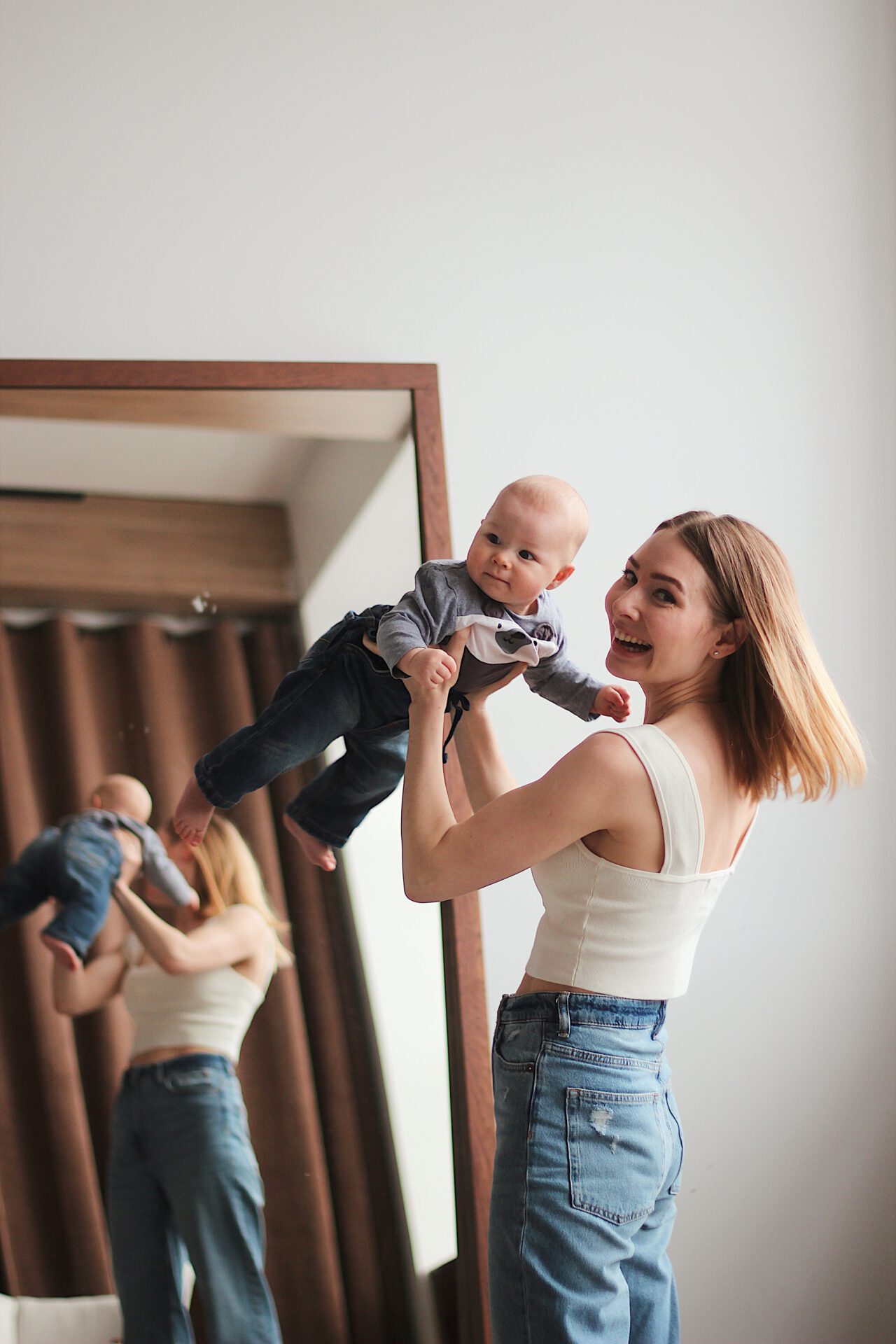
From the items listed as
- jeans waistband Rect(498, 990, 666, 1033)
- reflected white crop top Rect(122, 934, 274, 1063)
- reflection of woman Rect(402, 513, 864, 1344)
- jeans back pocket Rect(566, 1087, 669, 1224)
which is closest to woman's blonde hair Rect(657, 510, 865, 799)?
reflection of woman Rect(402, 513, 864, 1344)

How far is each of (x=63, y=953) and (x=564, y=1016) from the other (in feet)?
2.86

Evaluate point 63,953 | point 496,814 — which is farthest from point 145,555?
point 496,814

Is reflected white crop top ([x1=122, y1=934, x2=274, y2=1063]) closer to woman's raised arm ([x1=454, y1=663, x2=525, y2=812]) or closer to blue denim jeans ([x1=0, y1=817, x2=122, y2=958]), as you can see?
blue denim jeans ([x1=0, y1=817, x2=122, y2=958])

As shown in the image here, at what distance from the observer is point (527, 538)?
4.08ft

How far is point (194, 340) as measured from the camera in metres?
1.87

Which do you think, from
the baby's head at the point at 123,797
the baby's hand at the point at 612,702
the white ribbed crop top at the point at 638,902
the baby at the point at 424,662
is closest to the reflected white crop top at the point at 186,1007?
the baby's head at the point at 123,797

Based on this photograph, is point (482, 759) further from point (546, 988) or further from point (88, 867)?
point (88, 867)

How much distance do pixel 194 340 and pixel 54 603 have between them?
503mm

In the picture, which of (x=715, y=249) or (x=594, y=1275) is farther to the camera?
(x=715, y=249)

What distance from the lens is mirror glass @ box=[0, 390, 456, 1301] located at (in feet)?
5.81

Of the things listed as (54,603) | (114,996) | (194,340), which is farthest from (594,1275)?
(194,340)

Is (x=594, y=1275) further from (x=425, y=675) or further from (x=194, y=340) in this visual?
(x=194, y=340)

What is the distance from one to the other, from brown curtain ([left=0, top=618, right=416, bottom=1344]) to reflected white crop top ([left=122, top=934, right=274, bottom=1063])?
28 millimetres

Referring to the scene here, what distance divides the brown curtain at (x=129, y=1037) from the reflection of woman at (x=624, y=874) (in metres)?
0.54
